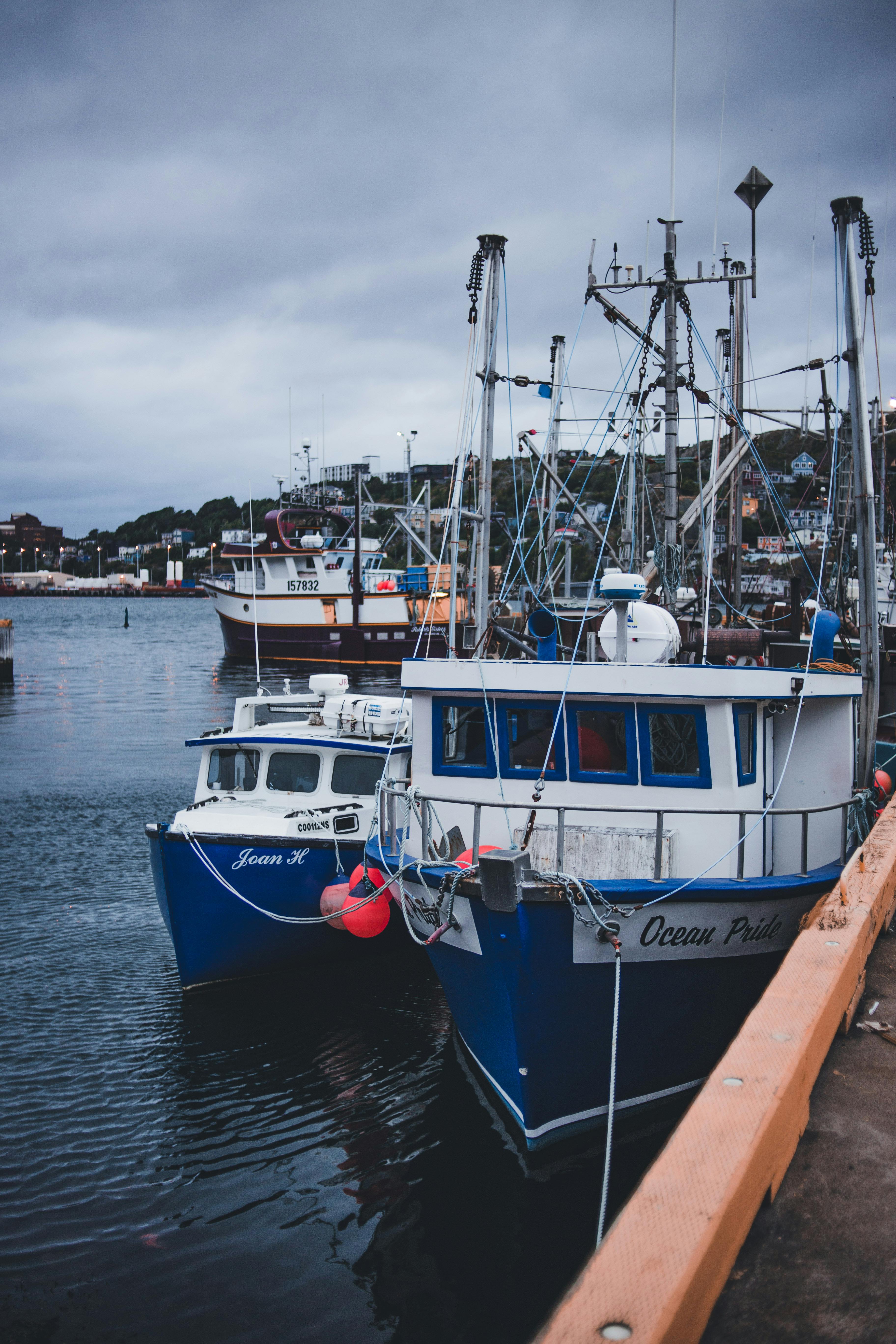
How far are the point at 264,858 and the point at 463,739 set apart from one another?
10.9 feet

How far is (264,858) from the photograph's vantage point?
11461mm

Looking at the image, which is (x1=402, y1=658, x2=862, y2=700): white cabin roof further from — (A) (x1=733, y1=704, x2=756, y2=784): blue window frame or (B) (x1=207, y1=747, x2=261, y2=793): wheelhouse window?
(B) (x1=207, y1=747, x2=261, y2=793): wheelhouse window

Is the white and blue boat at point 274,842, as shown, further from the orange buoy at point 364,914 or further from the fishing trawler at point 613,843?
the fishing trawler at point 613,843

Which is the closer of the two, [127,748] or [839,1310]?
[839,1310]

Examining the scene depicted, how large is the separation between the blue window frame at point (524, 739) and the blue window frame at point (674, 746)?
32.9 inches

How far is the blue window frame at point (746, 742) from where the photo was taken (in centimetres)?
879

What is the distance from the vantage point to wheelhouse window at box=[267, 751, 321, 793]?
13.0 meters

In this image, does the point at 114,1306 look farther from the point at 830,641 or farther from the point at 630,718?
the point at 830,641

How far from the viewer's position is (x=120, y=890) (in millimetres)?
15734

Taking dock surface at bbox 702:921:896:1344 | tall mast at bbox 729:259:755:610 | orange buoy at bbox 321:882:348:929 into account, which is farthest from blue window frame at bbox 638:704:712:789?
tall mast at bbox 729:259:755:610

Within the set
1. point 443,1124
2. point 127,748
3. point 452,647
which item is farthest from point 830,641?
point 127,748

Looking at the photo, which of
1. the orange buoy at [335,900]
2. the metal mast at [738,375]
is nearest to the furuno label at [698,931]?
the orange buoy at [335,900]

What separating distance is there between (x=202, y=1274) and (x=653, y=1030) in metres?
3.85

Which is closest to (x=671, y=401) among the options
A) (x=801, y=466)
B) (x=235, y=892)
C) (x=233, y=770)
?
(x=233, y=770)
